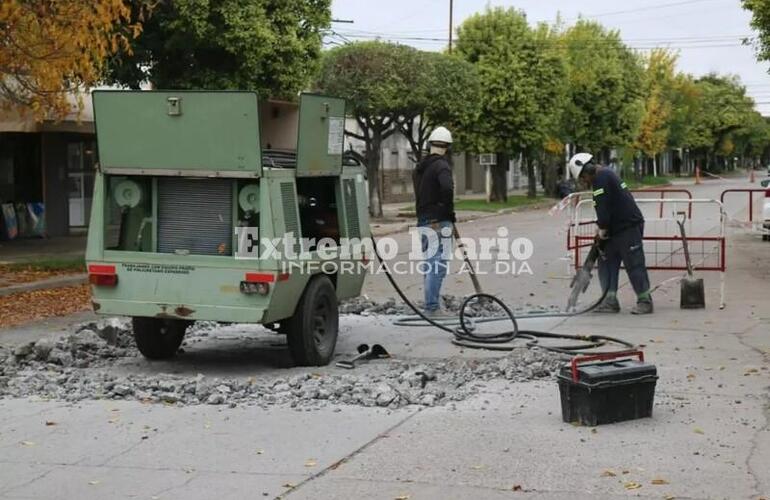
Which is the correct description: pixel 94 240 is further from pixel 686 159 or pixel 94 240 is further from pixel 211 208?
Result: pixel 686 159

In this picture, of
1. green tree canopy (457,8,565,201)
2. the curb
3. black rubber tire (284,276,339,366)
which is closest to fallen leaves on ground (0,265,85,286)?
the curb

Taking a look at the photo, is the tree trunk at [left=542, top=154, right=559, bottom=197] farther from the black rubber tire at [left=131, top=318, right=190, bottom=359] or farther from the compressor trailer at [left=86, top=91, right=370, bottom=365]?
the compressor trailer at [left=86, top=91, right=370, bottom=365]

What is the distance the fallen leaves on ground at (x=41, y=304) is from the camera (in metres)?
12.9

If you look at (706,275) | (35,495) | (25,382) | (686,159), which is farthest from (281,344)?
(686,159)

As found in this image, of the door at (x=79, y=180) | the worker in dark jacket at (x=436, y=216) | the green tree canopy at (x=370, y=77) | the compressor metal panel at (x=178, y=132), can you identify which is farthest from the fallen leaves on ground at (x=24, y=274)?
the green tree canopy at (x=370, y=77)

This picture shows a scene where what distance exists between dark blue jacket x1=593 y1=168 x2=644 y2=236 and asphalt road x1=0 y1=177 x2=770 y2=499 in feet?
9.72

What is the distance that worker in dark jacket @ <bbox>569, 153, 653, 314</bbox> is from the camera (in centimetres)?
1222

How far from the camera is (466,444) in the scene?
656 cm

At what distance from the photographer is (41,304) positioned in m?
14.0

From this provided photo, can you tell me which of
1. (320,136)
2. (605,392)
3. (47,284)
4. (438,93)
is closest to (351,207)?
(320,136)

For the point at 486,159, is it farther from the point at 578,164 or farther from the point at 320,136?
the point at 320,136

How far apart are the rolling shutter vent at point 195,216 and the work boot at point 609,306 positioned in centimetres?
529

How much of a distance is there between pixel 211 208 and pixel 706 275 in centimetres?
1028

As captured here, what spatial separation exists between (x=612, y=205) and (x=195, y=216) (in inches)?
212
